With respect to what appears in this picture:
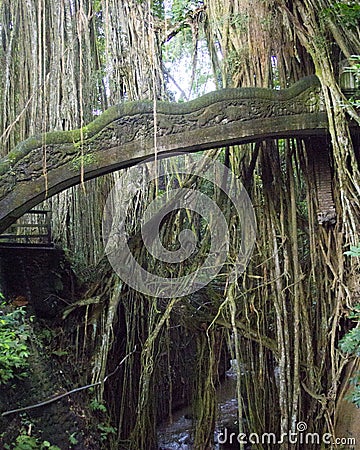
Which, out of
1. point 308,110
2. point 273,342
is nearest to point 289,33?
point 308,110

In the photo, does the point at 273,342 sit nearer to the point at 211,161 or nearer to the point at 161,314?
the point at 161,314

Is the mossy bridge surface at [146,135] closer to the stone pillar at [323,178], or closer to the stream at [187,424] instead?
the stone pillar at [323,178]

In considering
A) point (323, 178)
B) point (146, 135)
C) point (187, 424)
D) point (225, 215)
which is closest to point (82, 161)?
point (146, 135)

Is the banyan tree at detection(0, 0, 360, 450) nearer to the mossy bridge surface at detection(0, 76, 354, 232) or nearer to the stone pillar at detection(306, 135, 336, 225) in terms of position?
the stone pillar at detection(306, 135, 336, 225)

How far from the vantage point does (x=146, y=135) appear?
11.2 feet

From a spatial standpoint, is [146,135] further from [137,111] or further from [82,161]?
[82,161]

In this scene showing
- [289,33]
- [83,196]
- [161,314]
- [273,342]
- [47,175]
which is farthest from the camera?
[83,196]

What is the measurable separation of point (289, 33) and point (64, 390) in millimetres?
3462

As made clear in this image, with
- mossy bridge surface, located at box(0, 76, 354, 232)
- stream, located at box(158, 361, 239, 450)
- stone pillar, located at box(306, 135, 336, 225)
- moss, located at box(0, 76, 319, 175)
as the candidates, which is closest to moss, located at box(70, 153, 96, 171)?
mossy bridge surface, located at box(0, 76, 354, 232)

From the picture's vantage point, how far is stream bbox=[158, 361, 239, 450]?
5.73 m

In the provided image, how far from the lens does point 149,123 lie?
3441mm

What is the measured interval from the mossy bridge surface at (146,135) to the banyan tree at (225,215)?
0.12 m

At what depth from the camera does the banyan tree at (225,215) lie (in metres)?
3.64

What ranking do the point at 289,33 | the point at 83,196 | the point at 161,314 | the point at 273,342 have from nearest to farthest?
the point at 289,33, the point at 273,342, the point at 161,314, the point at 83,196
